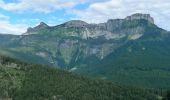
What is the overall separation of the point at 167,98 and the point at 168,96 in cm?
84

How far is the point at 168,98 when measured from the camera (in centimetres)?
16212

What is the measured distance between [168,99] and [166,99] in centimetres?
87

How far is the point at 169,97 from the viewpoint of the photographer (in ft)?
531

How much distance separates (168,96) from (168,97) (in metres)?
0.42

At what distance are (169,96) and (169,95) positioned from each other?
367 millimetres

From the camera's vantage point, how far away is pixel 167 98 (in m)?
162

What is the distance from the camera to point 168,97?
162 m

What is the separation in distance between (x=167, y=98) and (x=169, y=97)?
3.42ft

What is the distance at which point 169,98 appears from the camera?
531 feet

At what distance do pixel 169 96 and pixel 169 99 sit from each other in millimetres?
1304

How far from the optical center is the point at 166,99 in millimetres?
163000

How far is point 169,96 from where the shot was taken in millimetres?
161625

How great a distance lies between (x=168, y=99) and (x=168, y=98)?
46cm
